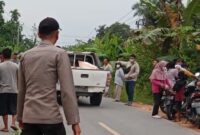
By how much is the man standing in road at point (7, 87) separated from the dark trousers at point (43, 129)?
6.03 meters

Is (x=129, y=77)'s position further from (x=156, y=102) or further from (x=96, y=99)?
(x=156, y=102)

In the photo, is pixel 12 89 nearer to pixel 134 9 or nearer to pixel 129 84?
pixel 129 84

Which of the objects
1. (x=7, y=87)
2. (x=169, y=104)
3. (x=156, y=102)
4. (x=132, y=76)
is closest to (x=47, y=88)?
(x=7, y=87)

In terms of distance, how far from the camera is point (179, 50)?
2267 centimetres

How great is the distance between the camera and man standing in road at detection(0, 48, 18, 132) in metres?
11.0

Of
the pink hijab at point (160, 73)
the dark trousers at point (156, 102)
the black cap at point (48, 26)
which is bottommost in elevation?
the dark trousers at point (156, 102)

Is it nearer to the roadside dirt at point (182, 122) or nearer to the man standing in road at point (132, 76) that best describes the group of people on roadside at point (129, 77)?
the man standing in road at point (132, 76)

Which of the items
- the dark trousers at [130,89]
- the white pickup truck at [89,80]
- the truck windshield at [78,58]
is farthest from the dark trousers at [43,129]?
the dark trousers at [130,89]

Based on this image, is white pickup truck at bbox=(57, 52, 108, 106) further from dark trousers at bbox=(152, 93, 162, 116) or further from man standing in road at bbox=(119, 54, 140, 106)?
dark trousers at bbox=(152, 93, 162, 116)

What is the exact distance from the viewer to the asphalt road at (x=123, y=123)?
12352 millimetres

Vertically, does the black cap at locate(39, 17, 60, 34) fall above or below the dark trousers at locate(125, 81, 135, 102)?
above

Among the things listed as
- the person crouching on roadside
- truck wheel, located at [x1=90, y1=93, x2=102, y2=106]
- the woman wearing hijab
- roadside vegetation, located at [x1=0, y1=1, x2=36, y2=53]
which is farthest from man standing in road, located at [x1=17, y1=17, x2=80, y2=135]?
roadside vegetation, located at [x1=0, y1=1, x2=36, y2=53]

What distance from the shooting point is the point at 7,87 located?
11.1 meters

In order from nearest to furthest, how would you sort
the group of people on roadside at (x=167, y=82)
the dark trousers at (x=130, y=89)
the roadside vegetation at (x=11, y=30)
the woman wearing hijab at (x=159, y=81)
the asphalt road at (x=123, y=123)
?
the asphalt road at (x=123, y=123)
the group of people on roadside at (x=167, y=82)
the woman wearing hijab at (x=159, y=81)
the dark trousers at (x=130, y=89)
the roadside vegetation at (x=11, y=30)
